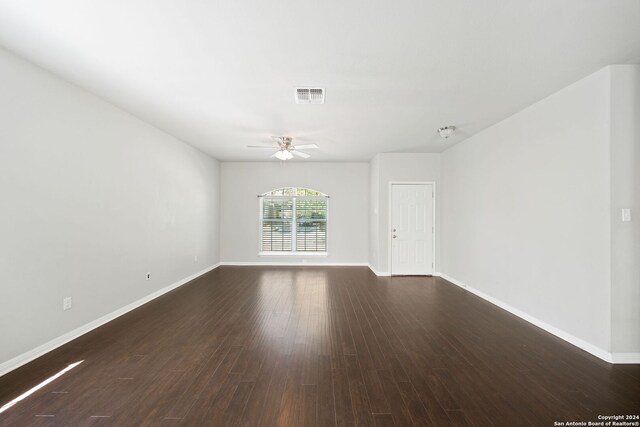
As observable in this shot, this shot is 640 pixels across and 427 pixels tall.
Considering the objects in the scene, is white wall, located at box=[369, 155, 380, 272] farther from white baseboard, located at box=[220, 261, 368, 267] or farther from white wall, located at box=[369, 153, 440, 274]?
white baseboard, located at box=[220, 261, 368, 267]

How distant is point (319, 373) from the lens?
2344 millimetres

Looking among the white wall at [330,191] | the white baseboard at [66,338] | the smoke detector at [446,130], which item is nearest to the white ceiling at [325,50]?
the smoke detector at [446,130]

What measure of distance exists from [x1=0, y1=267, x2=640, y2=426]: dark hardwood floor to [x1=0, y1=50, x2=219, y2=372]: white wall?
40cm

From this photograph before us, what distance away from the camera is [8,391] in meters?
2.08

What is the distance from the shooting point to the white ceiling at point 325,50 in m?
1.90

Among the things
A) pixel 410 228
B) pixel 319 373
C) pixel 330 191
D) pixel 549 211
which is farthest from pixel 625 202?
pixel 330 191

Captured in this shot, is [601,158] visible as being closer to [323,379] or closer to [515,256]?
[515,256]

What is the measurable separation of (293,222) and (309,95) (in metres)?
4.55

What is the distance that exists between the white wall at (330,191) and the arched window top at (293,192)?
0.10 metres

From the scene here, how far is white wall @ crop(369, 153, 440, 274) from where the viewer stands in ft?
20.0

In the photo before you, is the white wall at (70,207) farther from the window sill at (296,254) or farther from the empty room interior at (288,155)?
the window sill at (296,254)

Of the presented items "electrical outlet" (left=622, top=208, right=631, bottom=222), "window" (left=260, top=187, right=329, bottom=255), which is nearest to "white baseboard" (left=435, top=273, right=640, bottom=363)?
"electrical outlet" (left=622, top=208, right=631, bottom=222)

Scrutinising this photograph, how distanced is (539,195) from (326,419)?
11.2 ft

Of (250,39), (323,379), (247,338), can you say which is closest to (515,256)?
(323,379)
